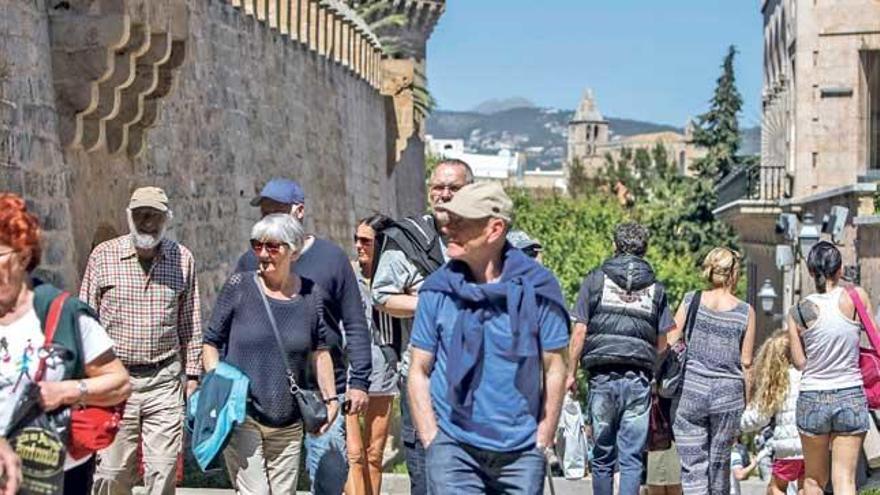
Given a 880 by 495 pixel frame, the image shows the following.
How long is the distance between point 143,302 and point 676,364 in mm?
2687

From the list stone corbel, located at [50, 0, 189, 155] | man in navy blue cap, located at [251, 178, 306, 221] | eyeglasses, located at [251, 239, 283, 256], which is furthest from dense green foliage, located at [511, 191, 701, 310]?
eyeglasses, located at [251, 239, 283, 256]

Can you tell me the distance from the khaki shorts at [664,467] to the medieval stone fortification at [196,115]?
321 centimetres

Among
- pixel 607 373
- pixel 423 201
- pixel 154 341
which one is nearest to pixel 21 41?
pixel 154 341

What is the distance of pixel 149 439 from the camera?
25.4 feet

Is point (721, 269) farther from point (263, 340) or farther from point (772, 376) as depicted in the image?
point (263, 340)

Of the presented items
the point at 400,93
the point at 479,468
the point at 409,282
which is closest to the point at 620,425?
the point at 409,282

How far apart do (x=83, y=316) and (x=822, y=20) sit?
23249 millimetres

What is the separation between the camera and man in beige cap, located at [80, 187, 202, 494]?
25.2 ft

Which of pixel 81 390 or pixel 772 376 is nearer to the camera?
pixel 81 390

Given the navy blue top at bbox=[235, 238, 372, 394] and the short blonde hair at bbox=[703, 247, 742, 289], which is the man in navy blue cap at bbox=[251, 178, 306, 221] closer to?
the navy blue top at bbox=[235, 238, 372, 394]

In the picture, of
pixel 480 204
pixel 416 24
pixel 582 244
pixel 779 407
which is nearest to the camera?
pixel 480 204

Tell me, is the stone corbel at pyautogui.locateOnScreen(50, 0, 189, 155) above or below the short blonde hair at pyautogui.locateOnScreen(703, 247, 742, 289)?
above

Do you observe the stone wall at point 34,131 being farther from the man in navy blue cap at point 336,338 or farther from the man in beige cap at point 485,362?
the man in beige cap at point 485,362

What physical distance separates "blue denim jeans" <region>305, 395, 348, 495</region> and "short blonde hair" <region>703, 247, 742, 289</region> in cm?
229
